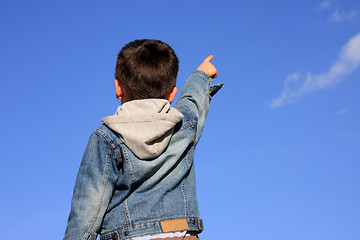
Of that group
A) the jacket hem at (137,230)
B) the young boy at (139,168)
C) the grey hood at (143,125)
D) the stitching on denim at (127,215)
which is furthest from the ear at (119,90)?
the jacket hem at (137,230)

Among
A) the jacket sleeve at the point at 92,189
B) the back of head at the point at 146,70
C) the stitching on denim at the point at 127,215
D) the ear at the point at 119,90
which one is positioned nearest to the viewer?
the jacket sleeve at the point at 92,189

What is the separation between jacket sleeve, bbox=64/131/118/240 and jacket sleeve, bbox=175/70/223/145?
0.74m

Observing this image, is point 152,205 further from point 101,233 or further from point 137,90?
point 137,90

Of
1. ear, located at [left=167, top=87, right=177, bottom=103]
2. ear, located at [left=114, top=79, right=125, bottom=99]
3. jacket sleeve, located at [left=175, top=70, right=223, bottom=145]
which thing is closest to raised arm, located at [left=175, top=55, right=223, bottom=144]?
jacket sleeve, located at [left=175, top=70, right=223, bottom=145]

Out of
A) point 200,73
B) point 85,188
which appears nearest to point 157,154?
point 85,188

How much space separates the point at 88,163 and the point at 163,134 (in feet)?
1.81

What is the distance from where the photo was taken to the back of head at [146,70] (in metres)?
3.17

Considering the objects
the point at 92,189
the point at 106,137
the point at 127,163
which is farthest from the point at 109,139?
the point at 92,189

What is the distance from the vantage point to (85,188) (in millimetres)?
2996

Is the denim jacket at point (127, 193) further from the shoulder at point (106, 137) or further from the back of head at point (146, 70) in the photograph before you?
the back of head at point (146, 70)

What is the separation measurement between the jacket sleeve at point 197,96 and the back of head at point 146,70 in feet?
1.11

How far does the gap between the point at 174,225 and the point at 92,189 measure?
61 centimetres

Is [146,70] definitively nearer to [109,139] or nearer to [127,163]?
[109,139]

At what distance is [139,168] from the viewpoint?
307 centimetres
